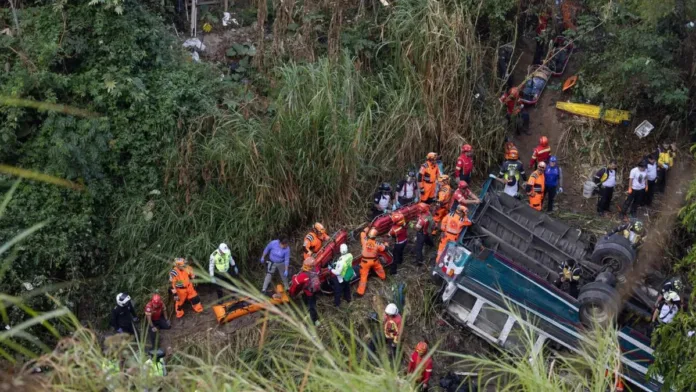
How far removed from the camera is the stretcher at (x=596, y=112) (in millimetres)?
13641

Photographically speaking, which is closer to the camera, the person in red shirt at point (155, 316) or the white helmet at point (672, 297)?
the white helmet at point (672, 297)

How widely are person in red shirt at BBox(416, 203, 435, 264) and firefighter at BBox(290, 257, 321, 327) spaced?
5.82ft

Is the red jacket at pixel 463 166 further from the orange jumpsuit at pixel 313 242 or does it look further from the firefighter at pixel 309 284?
the firefighter at pixel 309 284

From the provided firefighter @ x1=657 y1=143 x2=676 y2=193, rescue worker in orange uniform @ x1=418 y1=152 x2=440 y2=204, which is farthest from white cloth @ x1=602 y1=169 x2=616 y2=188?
rescue worker in orange uniform @ x1=418 y1=152 x2=440 y2=204

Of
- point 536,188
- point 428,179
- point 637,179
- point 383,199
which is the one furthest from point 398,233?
point 637,179

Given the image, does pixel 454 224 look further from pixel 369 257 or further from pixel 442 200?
pixel 369 257

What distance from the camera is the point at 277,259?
10.9 m

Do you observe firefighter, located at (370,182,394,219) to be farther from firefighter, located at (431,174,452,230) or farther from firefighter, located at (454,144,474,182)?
firefighter, located at (454,144,474,182)

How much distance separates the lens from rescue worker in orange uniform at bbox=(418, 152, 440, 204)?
1207cm

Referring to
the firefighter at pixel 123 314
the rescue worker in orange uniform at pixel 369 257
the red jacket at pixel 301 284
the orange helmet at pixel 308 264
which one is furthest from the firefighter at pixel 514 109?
the firefighter at pixel 123 314

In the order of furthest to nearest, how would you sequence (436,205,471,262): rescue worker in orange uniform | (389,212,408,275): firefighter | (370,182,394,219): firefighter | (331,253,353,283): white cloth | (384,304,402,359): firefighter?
1. (370,182,394,219): firefighter
2. (389,212,408,275): firefighter
3. (436,205,471,262): rescue worker in orange uniform
4. (331,253,353,283): white cloth
5. (384,304,402,359): firefighter

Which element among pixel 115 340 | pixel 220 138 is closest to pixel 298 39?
pixel 220 138

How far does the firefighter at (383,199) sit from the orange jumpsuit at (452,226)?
1.29m

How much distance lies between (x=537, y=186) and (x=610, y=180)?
55.3 inches
